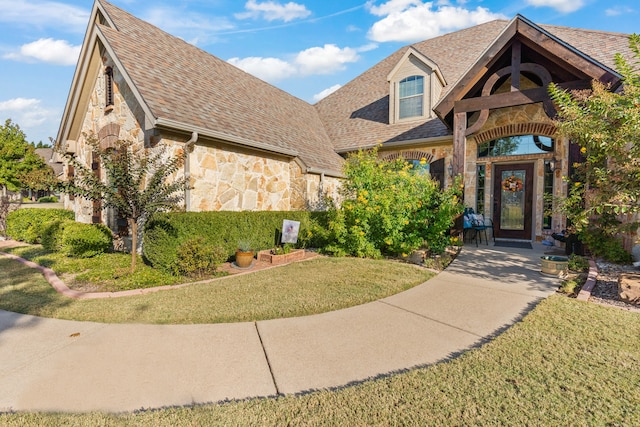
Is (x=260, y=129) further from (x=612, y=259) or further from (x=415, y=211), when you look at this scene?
(x=612, y=259)

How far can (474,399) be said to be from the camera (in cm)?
233

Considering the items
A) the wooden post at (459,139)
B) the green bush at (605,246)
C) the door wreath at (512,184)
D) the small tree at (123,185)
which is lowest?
the green bush at (605,246)

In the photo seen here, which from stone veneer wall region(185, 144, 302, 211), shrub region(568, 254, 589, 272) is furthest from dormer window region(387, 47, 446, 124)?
shrub region(568, 254, 589, 272)

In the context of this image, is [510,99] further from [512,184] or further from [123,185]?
[123,185]

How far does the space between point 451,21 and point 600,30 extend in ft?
33.6

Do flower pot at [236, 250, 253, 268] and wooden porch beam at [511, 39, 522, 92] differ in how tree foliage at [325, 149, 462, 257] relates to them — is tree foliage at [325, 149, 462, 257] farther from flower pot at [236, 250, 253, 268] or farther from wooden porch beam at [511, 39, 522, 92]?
wooden porch beam at [511, 39, 522, 92]

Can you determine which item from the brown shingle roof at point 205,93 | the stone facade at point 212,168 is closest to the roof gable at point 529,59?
the stone facade at point 212,168

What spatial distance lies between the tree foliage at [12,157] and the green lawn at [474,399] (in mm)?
31490

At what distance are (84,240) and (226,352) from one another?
21.7 feet

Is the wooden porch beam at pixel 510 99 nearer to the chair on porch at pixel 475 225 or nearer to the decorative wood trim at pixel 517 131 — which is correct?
the decorative wood trim at pixel 517 131

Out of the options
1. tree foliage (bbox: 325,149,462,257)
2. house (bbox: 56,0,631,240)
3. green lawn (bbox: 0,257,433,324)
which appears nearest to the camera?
green lawn (bbox: 0,257,433,324)

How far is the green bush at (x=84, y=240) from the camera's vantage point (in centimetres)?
753

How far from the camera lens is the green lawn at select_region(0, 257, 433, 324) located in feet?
13.6

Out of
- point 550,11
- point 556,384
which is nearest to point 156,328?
point 556,384
